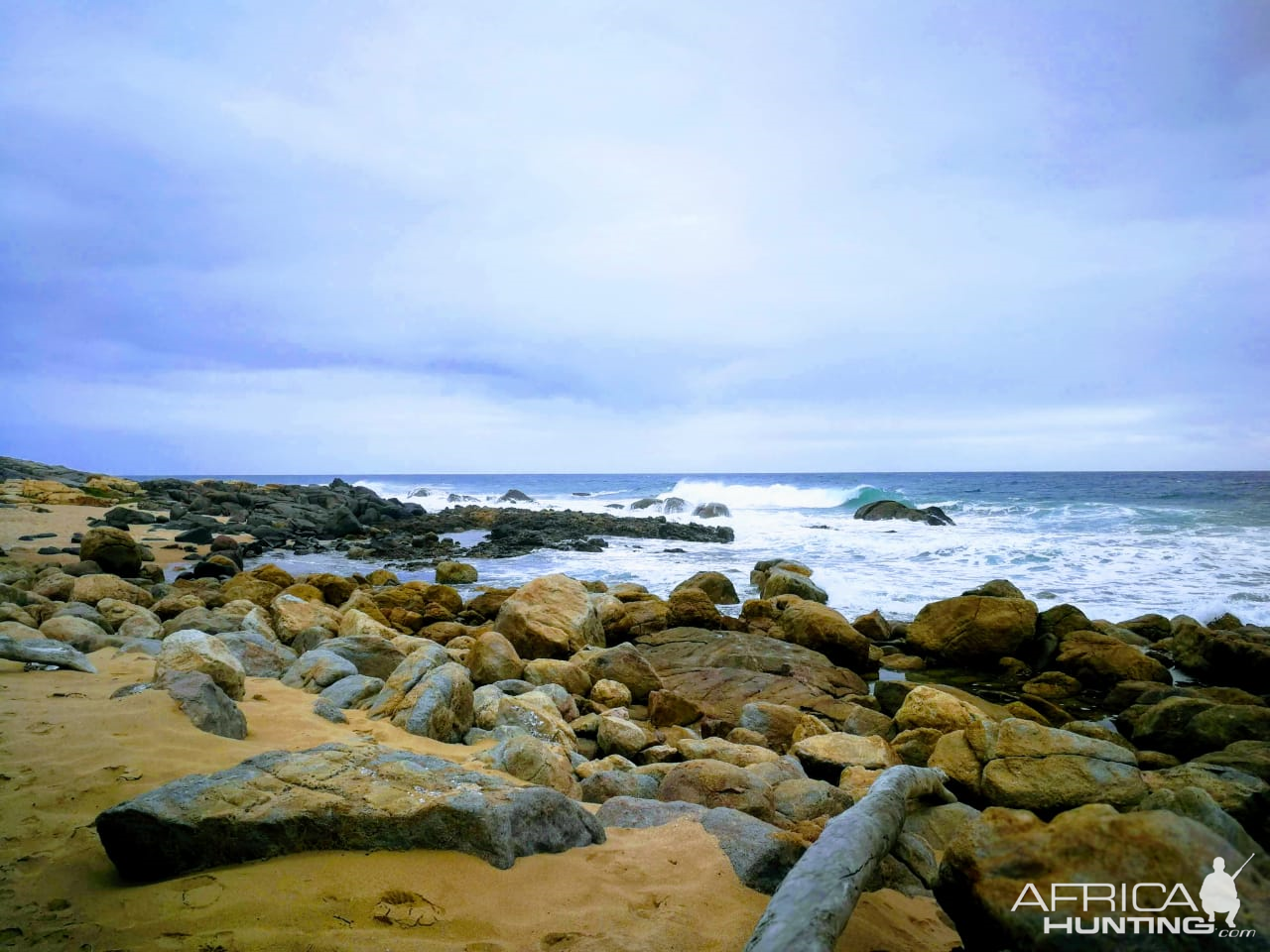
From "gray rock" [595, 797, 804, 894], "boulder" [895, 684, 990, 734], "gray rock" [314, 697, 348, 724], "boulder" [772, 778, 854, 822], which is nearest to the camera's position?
"gray rock" [595, 797, 804, 894]

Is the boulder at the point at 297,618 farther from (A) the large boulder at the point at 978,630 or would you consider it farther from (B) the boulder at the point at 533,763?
(A) the large boulder at the point at 978,630

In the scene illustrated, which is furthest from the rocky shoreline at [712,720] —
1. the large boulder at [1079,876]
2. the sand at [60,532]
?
the sand at [60,532]

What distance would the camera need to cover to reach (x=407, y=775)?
2908 mm

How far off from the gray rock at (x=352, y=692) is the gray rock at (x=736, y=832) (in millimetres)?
2731

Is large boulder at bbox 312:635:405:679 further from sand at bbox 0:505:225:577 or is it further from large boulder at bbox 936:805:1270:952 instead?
sand at bbox 0:505:225:577

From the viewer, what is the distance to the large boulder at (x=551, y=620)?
853 centimetres

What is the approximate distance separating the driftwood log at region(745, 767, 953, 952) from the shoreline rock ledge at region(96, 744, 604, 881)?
3.58 feet

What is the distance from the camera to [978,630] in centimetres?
962

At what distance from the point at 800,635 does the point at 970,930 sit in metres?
7.95

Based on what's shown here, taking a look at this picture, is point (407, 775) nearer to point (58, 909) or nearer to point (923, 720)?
point (58, 909)

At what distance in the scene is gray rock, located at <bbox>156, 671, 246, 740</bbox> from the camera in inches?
151

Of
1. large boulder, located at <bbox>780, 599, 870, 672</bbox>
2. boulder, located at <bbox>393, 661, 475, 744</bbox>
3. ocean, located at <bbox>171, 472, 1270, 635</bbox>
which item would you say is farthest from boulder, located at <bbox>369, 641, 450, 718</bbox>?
ocean, located at <bbox>171, 472, 1270, 635</bbox>

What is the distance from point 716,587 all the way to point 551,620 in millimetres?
5190

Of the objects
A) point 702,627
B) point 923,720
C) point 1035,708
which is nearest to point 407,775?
point 923,720
